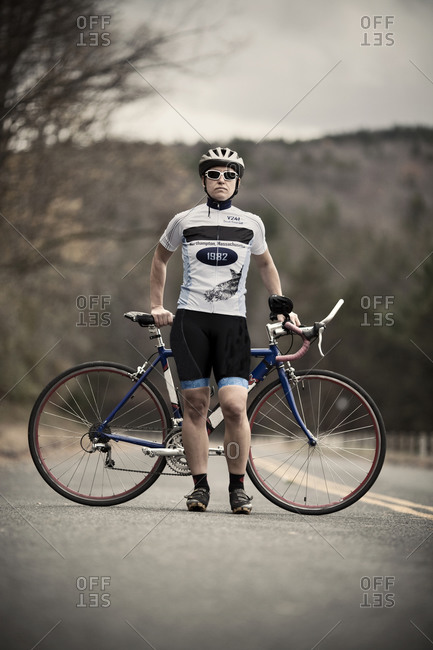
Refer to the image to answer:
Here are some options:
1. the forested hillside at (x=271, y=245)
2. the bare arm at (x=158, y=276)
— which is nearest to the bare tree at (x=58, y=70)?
the forested hillside at (x=271, y=245)

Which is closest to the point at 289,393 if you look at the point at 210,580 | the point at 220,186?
the point at 220,186

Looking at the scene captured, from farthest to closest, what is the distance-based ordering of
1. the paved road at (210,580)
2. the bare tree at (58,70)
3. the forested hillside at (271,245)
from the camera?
the forested hillside at (271,245) < the bare tree at (58,70) < the paved road at (210,580)

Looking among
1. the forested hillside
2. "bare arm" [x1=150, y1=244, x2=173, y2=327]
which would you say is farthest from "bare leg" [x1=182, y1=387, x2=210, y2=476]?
the forested hillside

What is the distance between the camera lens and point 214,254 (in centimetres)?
572

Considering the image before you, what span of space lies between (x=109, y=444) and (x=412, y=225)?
89.0 m

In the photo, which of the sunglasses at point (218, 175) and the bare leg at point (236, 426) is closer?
the bare leg at point (236, 426)

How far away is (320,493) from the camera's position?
6.19m

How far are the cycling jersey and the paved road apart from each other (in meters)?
1.33

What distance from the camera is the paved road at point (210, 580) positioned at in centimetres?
336

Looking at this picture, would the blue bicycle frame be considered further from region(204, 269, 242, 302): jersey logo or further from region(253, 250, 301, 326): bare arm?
region(204, 269, 242, 302): jersey logo

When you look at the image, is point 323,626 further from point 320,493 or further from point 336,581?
point 320,493

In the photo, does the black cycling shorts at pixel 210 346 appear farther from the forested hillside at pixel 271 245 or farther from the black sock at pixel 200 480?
the forested hillside at pixel 271 245

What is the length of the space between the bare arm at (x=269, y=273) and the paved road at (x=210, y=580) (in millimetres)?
1461

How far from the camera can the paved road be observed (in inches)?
132
